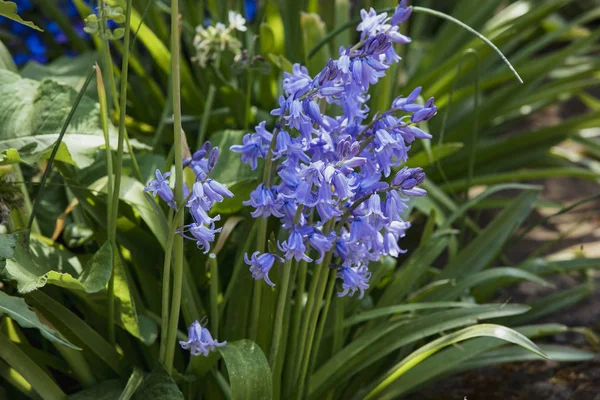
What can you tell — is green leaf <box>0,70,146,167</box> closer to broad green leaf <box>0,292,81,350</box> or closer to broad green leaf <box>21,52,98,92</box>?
broad green leaf <box>21,52,98,92</box>

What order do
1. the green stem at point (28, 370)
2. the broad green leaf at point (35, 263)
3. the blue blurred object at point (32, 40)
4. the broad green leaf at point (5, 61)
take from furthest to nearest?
1. the blue blurred object at point (32, 40)
2. the broad green leaf at point (5, 61)
3. the green stem at point (28, 370)
4. the broad green leaf at point (35, 263)

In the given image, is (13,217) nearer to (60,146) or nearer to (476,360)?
(60,146)

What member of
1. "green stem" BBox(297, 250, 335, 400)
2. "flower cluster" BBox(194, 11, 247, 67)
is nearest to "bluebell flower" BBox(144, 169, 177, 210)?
"green stem" BBox(297, 250, 335, 400)

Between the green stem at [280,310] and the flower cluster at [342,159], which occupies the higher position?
the flower cluster at [342,159]

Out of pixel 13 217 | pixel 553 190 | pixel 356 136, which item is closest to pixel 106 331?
pixel 13 217

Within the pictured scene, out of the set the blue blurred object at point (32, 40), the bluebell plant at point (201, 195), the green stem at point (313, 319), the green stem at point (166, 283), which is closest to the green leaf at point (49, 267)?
the green stem at point (166, 283)

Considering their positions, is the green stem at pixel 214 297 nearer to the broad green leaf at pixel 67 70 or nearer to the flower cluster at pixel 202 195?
the flower cluster at pixel 202 195
